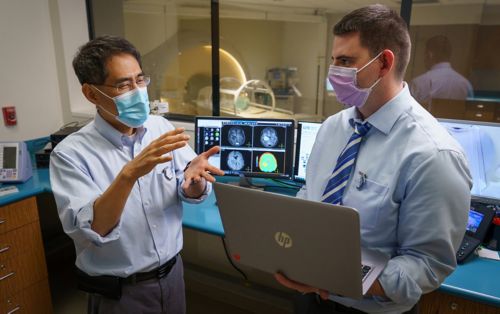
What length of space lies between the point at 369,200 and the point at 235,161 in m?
1.15

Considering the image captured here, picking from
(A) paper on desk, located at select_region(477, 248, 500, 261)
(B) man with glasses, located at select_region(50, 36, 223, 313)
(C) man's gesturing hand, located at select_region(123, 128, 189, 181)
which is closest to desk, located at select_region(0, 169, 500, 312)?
(A) paper on desk, located at select_region(477, 248, 500, 261)

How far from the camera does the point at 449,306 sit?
1.32m

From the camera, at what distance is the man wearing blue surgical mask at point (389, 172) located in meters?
0.87

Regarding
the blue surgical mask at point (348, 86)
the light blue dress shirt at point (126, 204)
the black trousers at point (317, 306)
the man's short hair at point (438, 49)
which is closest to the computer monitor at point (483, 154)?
the blue surgical mask at point (348, 86)

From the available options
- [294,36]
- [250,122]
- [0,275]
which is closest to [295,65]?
[294,36]

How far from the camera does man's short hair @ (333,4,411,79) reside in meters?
0.97

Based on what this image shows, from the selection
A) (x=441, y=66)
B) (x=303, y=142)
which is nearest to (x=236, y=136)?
(x=303, y=142)

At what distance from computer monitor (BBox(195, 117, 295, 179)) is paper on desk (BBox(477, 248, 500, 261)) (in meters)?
0.97

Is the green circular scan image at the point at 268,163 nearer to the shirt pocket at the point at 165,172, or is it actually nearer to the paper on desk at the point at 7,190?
the shirt pocket at the point at 165,172

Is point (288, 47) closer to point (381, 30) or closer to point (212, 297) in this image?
point (212, 297)

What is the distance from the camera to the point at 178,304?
4.66ft

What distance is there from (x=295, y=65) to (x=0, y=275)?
20.7 feet

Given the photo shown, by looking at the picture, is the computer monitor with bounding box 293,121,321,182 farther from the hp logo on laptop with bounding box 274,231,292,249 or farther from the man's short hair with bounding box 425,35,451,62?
the man's short hair with bounding box 425,35,451,62

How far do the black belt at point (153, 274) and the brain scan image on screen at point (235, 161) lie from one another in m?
0.79
